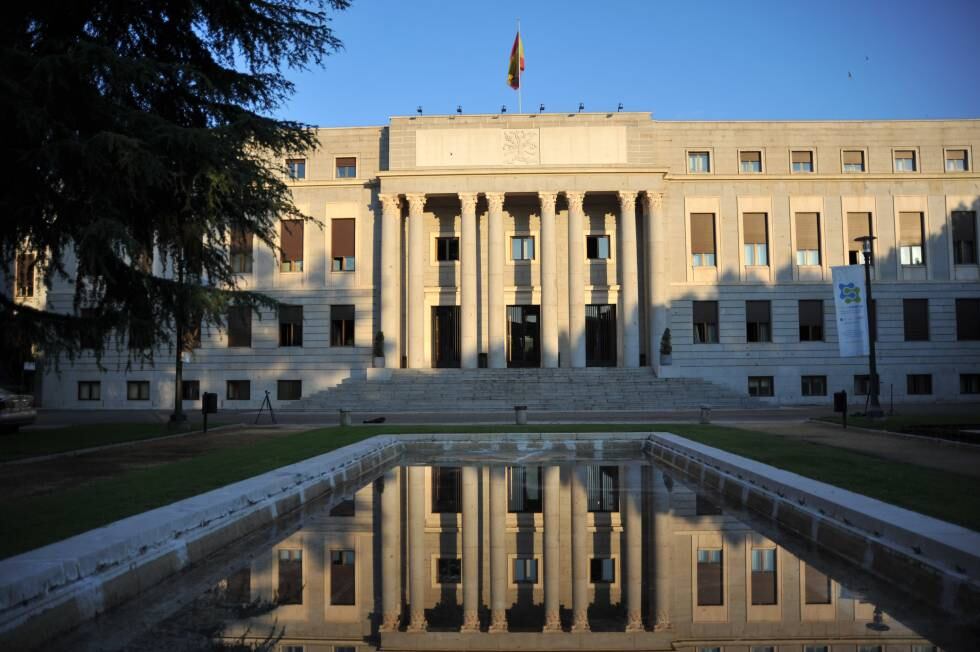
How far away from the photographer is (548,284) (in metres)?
40.1

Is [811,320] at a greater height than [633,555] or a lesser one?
greater

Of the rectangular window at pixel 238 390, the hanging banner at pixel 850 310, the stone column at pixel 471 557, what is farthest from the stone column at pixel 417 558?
the rectangular window at pixel 238 390

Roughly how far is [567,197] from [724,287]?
9702mm

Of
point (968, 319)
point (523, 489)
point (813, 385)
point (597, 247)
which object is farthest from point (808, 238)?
point (523, 489)

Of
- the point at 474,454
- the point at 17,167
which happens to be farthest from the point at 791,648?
the point at 17,167

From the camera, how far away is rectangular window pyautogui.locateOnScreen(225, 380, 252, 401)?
42562mm

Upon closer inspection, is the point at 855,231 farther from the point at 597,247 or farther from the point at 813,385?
the point at 597,247

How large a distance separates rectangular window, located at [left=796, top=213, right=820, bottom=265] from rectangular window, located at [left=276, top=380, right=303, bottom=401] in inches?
1082

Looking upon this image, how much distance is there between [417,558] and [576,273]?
33.7 m

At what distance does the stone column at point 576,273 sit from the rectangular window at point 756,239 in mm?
9181

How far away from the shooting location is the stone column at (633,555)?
547cm

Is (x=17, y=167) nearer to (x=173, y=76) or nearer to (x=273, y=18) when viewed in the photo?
(x=173, y=76)

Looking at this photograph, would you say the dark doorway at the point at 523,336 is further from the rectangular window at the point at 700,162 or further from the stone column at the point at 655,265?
the rectangular window at the point at 700,162

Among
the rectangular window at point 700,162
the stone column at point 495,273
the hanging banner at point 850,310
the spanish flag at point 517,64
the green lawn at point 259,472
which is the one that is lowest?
the green lawn at point 259,472
